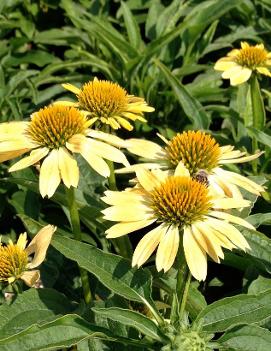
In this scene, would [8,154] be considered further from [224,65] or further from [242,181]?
[224,65]

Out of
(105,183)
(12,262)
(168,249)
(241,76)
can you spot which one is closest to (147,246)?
(168,249)

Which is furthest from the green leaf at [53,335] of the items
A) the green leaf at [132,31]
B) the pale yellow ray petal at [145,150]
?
the green leaf at [132,31]

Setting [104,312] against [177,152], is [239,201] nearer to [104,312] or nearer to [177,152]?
[177,152]

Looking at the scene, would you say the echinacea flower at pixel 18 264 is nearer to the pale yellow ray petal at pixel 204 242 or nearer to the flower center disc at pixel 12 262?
the flower center disc at pixel 12 262

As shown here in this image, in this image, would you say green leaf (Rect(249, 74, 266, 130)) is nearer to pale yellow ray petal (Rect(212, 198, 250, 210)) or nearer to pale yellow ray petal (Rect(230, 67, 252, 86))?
pale yellow ray petal (Rect(230, 67, 252, 86))

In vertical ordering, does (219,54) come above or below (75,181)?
below

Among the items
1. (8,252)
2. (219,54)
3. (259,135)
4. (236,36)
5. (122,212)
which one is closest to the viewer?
(122,212)

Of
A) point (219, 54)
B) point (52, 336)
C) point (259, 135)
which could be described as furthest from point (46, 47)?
point (52, 336)

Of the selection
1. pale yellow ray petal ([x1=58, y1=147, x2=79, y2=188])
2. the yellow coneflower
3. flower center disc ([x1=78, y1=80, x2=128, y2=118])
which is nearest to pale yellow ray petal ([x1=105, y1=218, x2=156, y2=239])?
the yellow coneflower
